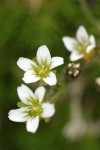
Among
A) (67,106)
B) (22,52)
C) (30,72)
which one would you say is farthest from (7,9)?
(30,72)

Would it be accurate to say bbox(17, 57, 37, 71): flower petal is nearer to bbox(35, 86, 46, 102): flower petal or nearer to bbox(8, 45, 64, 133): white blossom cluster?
bbox(8, 45, 64, 133): white blossom cluster

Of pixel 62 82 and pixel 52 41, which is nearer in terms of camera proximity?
pixel 62 82

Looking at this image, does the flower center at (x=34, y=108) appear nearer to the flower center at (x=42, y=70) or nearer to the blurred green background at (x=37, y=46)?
the flower center at (x=42, y=70)

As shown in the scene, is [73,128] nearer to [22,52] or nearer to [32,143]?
[32,143]

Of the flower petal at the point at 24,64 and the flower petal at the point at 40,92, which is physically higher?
the flower petal at the point at 24,64

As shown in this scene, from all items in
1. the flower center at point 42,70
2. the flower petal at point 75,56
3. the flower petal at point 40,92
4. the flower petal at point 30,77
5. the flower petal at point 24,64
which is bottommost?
the flower petal at point 40,92

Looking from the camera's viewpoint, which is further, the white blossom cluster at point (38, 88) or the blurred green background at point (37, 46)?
the blurred green background at point (37, 46)

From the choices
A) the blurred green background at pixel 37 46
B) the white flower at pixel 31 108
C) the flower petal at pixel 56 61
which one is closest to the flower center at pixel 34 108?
the white flower at pixel 31 108
